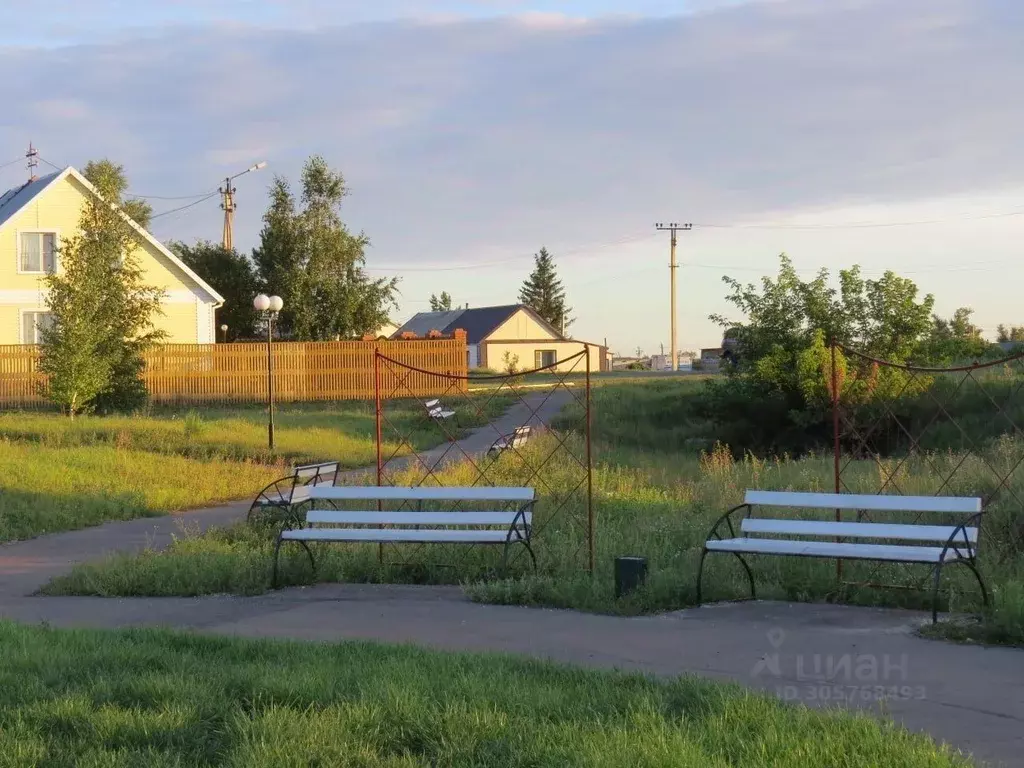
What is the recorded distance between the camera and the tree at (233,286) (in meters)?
55.5

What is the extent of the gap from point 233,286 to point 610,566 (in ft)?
162

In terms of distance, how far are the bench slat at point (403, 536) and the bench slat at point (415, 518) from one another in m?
0.12

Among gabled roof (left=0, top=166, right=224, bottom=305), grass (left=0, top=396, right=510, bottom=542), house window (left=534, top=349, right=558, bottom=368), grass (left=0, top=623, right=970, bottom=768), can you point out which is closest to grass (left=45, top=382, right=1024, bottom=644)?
grass (left=0, top=396, right=510, bottom=542)

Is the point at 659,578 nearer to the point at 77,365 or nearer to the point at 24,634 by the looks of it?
the point at 24,634

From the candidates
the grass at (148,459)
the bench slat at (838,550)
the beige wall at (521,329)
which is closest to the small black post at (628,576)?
the bench slat at (838,550)

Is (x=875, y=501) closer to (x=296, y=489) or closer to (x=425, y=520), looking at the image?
(x=425, y=520)

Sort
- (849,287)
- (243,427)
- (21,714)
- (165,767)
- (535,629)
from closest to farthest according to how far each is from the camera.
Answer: (165,767) < (21,714) < (535,629) < (243,427) < (849,287)

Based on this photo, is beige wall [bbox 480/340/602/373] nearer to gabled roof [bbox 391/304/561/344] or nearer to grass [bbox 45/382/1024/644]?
gabled roof [bbox 391/304/561/344]

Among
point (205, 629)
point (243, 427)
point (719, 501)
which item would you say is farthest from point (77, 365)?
point (205, 629)

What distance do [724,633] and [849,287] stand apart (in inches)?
958

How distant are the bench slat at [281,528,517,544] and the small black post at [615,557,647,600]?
1.18 metres

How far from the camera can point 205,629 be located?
7.84 m

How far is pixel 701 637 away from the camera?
715 cm

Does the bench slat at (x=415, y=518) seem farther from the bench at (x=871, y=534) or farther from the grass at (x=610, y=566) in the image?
the bench at (x=871, y=534)
